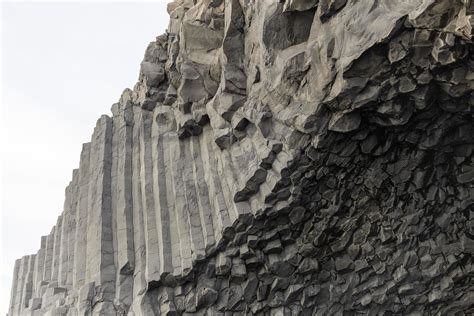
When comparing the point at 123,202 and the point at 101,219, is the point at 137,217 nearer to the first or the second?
the point at 123,202

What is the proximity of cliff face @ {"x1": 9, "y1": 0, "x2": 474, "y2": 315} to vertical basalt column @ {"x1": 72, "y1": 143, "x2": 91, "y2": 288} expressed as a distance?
2.1 inches

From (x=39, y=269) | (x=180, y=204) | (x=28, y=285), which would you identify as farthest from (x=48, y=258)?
(x=180, y=204)

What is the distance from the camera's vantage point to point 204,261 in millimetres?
9195

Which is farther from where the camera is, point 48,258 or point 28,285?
point 28,285

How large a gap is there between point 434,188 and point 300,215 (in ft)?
7.78

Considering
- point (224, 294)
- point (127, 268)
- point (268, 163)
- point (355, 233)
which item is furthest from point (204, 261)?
point (355, 233)

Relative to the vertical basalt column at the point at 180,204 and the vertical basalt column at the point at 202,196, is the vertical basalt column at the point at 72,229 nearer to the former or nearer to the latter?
the vertical basalt column at the point at 180,204

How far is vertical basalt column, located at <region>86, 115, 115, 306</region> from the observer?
371 inches

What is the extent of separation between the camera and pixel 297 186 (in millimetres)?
8820

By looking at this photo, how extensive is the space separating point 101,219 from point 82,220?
3.14 ft

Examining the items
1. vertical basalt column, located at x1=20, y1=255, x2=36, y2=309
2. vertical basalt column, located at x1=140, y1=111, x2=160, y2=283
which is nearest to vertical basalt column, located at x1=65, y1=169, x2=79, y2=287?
vertical basalt column, located at x1=140, y1=111, x2=160, y2=283

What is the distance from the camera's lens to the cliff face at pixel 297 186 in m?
8.16

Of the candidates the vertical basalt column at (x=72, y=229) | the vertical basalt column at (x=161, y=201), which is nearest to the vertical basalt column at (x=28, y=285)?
the vertical basalt column at (x=72, y=229)

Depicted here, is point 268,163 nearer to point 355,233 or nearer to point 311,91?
point 311,91
